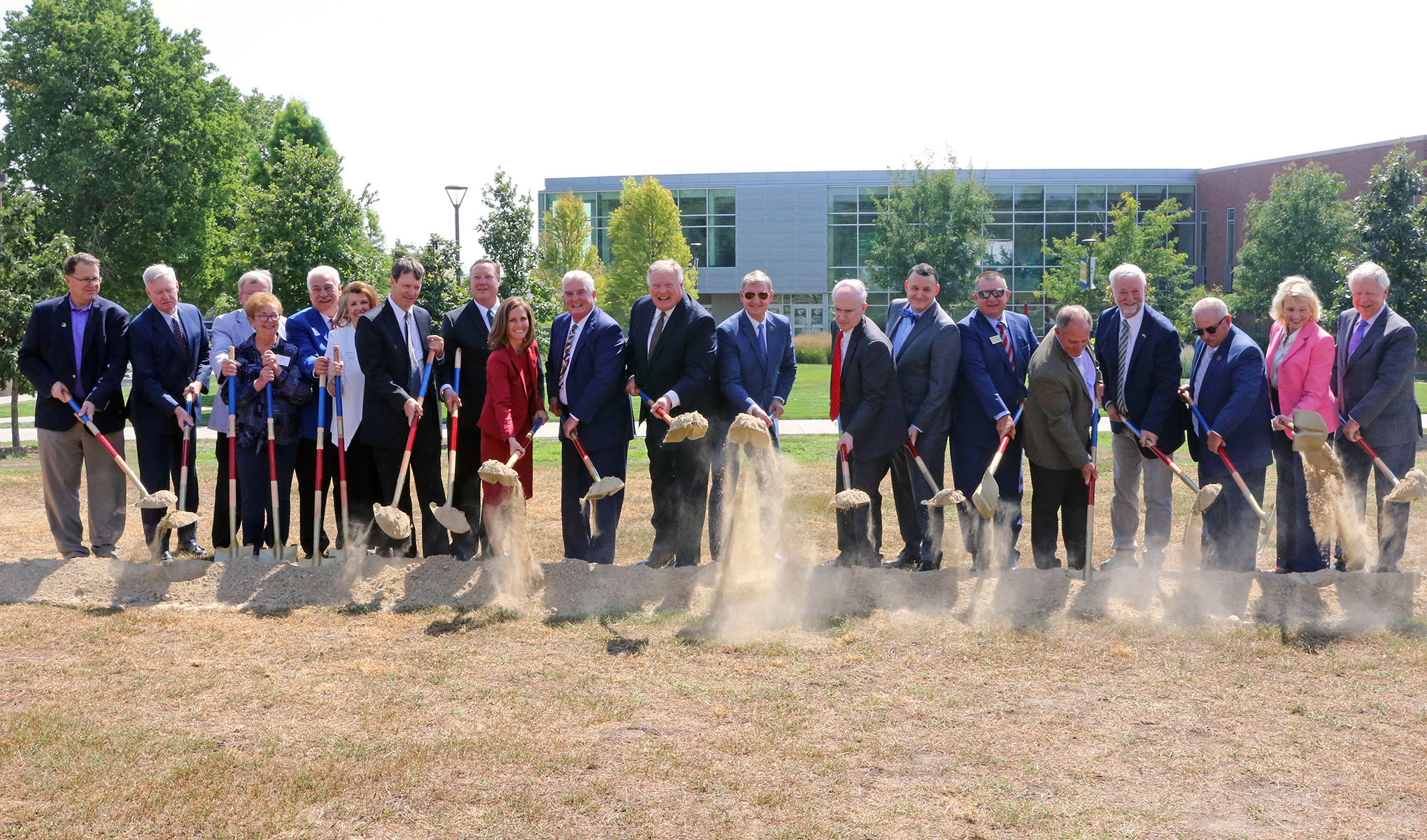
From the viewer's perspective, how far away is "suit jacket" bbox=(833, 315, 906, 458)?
7121mm

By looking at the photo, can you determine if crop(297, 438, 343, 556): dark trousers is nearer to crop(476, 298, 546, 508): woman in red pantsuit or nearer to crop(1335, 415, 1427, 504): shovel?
crop(476, 298, 546, 508): woman in red pantsuit

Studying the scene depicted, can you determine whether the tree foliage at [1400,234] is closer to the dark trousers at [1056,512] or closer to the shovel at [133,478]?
the dark trousers at [1056,512]

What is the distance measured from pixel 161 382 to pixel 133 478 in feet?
2.28

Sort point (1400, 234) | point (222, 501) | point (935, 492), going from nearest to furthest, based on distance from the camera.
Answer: point (935, 492), point (222, 501), point (1400, 234)

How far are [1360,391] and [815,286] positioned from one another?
40.9 metres

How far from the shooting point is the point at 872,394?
714cm

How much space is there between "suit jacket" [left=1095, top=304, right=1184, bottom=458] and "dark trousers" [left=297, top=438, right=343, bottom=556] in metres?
5.36

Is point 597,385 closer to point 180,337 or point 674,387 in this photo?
point 674,387

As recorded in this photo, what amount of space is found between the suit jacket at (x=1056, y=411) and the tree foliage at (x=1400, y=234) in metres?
13.4

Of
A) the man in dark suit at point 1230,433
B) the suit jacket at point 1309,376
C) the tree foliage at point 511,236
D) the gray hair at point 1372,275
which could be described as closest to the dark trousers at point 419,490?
the man in dark suit at point 1230,433

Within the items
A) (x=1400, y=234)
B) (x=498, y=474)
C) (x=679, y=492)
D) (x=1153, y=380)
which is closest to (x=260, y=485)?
(x=498, y=474)

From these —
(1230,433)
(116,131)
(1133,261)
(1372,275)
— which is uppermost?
(116,131)

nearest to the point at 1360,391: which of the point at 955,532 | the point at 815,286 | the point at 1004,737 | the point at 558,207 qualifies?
the point at 955,532

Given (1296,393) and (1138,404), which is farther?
(1138,404)
